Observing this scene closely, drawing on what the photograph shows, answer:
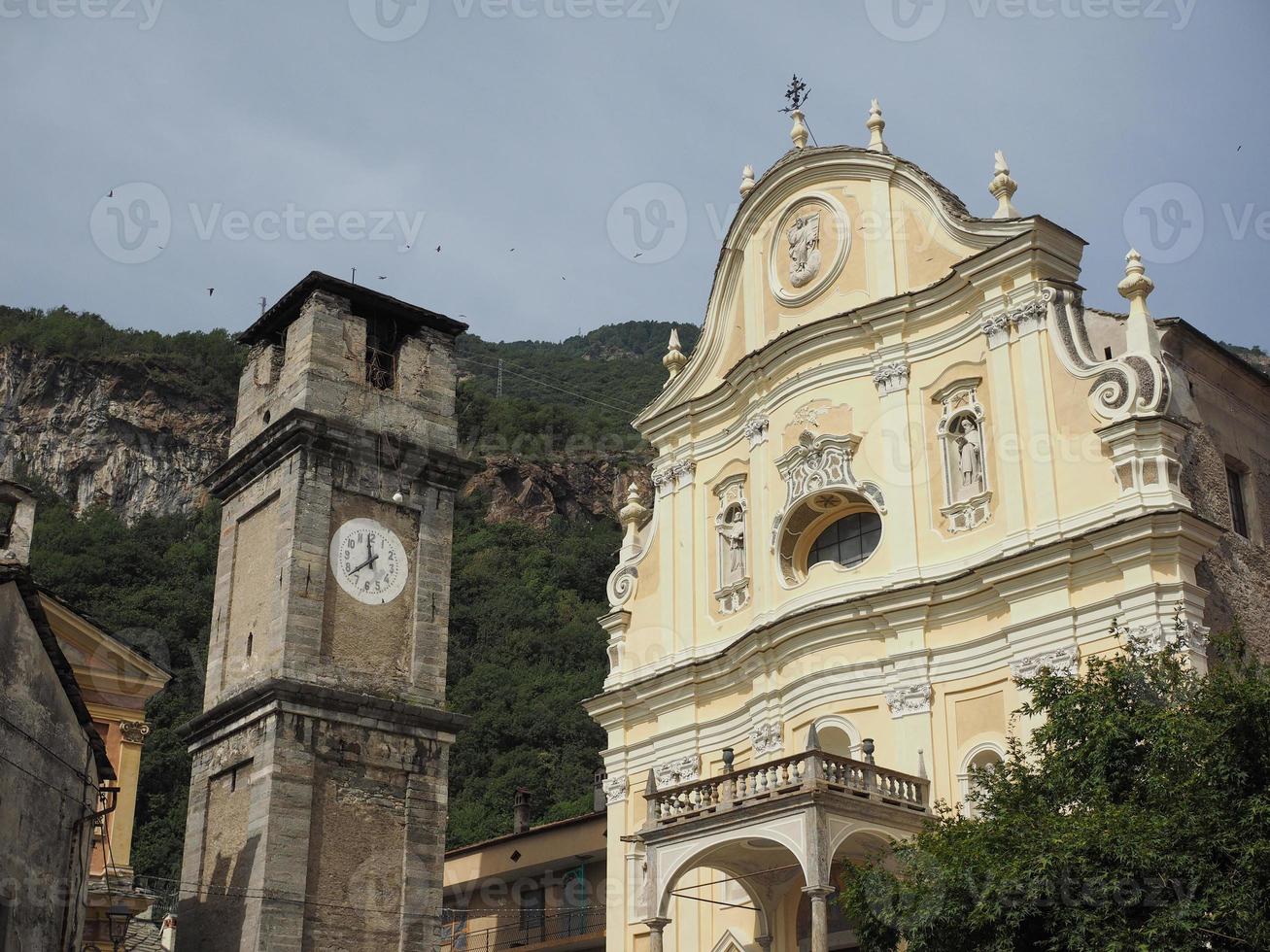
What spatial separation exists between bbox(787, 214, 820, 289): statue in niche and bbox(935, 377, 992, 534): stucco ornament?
3.65 metres

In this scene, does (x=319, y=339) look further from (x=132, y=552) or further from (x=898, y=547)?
(x=132, y=552)

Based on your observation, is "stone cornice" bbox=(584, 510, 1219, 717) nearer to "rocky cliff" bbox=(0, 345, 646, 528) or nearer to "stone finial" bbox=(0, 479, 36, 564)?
"stone finial" bbox=(0, 479, 36, 564)

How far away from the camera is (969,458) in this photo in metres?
24.1

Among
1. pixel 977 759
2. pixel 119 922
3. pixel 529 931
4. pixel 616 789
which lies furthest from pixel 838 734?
pixel 529 931

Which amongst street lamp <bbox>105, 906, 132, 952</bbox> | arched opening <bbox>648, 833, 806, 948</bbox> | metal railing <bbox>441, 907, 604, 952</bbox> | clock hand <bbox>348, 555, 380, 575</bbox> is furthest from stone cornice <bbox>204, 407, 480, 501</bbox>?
metal railing <bbox>441, 907, 604, 952</bbox>

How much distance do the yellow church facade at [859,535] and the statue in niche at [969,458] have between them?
1.9 inches

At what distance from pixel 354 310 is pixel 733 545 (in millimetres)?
7596

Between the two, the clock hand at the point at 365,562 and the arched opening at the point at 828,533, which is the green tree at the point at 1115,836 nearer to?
the arched opening at the point at 828,533

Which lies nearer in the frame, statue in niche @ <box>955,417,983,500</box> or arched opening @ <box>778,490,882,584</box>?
statue in niche @ <box>955,417,983,500</box>

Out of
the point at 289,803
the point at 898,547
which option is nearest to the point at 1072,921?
the point at 898,547

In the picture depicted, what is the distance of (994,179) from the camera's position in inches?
990

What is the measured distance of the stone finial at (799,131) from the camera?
93.9ft

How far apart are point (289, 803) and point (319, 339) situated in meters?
7.73

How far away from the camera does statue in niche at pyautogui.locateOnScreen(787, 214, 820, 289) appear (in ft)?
88.6
